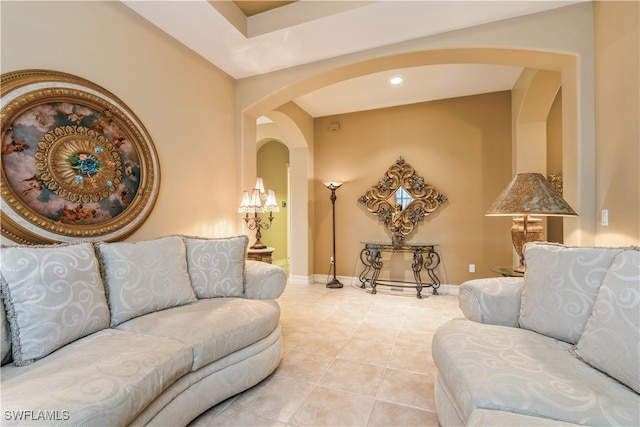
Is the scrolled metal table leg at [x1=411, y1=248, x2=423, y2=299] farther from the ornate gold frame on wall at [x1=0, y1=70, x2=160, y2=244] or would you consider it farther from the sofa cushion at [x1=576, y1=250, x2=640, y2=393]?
the ornate gold frame on wall at [x1=0, y1=70, x2=160, y2=244]

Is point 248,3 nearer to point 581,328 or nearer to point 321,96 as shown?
point 321,96

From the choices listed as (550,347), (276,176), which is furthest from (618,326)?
(276,176)

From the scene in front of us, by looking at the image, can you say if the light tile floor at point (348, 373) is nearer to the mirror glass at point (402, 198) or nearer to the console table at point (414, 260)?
the console table at point (414, 260)

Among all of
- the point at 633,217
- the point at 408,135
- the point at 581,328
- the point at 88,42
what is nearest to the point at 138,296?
the point at 88,42

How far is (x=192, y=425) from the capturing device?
1.51 m

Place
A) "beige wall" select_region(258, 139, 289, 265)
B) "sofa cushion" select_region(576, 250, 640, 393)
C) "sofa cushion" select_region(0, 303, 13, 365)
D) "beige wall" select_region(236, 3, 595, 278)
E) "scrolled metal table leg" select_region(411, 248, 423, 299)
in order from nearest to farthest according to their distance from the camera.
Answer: "sofa cushion" select_region(576, 250, 640, 393) → "sofa cushion" select_region(0, 303, 13, 365) → "beige wall" select_region(236, 3, 595, 278) → "scrolled metal table leg" select_region(411, 248, 423, 299) → "beige wall" select_region(258, 139, 289, 265)

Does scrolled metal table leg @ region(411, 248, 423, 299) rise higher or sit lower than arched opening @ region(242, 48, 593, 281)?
lower

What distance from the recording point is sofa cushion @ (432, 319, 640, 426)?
89 centimetres

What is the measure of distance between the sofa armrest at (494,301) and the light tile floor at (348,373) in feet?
2.02

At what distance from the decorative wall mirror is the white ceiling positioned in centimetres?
147

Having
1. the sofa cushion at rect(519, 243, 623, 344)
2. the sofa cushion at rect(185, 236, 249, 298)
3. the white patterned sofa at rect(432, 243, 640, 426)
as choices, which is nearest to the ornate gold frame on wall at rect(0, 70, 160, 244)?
the sofa cushion at rect(185, 236, 249, 298)

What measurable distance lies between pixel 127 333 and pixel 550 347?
204 centimetres

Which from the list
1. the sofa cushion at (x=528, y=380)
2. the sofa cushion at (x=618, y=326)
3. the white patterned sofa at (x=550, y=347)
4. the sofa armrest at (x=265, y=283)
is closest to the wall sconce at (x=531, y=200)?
the white patterned sofa at (x=550, y=347)

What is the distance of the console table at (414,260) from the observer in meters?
4.05
